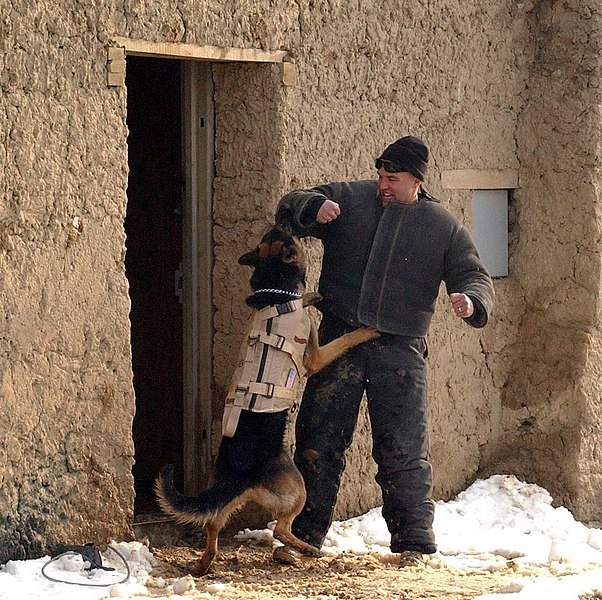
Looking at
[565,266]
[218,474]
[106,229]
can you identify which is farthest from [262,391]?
[565,266]

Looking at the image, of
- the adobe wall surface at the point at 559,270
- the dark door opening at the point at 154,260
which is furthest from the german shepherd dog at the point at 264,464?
the adobe wall surface at the point at 559,270

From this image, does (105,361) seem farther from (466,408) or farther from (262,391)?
(466,408)

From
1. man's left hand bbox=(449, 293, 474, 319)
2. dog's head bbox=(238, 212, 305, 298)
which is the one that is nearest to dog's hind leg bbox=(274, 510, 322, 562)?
dog's head bbox=(238, 212, 305, 298)

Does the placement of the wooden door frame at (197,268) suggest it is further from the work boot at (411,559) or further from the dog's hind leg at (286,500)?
the work boot at (411,559)

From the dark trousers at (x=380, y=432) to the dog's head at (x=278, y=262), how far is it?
423mm

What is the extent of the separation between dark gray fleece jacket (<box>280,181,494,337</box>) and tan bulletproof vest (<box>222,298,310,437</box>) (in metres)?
0.39

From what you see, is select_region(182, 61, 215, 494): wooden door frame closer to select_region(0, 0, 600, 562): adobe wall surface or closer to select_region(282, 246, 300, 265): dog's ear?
select_region(0, 0, 600, 562): adobe wall surface

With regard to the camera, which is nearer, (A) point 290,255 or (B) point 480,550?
(A) point 290,255

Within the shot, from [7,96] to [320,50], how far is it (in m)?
1.82

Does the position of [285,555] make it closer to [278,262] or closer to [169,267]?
[278,262]

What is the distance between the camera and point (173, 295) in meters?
7.32

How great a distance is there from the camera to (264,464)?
5781mm

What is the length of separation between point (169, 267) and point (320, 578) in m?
2.26

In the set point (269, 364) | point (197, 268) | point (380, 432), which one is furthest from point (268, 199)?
point (380, 432)
